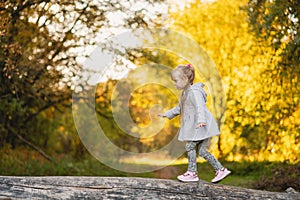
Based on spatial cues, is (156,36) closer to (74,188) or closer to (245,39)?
(245,39)

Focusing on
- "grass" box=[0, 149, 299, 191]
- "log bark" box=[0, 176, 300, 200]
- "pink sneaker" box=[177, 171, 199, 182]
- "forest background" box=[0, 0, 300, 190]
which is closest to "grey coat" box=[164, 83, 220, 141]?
"pink sneaker" box=[177, 171, 199, 182]

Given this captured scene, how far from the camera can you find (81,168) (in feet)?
27.2

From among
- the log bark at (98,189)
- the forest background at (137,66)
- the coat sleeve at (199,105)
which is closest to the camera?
the log bark at (98,189)

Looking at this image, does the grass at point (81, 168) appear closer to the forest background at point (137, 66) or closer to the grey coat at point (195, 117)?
the forest background at point (137, 66)

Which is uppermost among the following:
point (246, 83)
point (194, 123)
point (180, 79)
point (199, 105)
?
point (246, 83)

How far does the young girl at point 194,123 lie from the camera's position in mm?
4312

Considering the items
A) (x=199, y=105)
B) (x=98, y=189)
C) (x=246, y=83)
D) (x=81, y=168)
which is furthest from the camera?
(x=246, y=83)

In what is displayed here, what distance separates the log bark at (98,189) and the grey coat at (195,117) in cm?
48

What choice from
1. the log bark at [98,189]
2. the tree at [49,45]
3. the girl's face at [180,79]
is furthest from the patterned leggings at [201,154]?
the tree at [49,45]

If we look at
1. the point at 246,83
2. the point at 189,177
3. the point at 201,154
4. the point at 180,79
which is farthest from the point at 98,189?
the point at 246,83

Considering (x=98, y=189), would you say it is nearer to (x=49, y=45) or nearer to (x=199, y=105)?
(x=199, y=105)

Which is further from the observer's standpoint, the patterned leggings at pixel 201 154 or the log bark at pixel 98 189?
the patterned leggings at pixel 201 154

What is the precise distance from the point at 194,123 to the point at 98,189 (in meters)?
1.13

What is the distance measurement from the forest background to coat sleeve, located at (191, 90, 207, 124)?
2461mm
